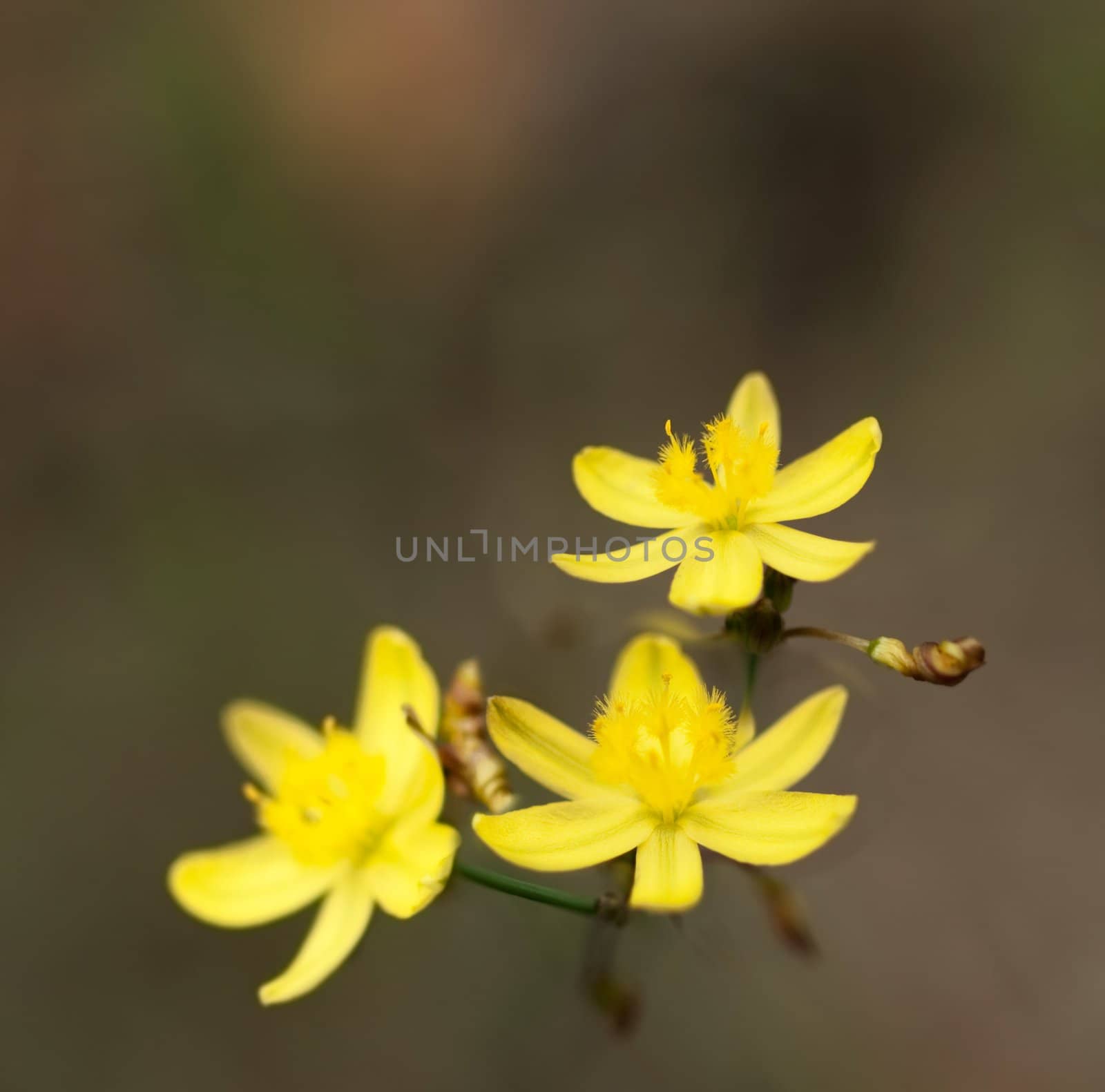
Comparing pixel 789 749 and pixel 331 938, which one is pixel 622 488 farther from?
pixel 331 938

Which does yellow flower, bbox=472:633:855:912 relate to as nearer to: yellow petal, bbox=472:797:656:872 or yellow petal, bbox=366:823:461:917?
yellow petal, bbox=472:797:656:872

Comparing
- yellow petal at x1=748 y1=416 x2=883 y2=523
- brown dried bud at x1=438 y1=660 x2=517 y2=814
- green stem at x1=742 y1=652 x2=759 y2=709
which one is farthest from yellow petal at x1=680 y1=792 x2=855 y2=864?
yellow petal at x1=748 y1=416 x2=883 y2=523

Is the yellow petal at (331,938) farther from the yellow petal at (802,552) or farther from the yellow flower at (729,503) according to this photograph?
the yellow petal at (802,552)

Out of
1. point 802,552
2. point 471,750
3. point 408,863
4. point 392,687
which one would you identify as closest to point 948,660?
point 802,552

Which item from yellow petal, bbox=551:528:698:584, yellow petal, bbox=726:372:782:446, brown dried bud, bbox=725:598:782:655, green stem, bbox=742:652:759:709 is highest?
yellow petal, bbox=726:372:782:446

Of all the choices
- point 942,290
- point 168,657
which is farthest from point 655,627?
point 942,290

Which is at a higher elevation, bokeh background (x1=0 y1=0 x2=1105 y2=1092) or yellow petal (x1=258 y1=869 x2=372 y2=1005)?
bokeh background (x1=0 y1=0 x2=1105 y2=1092)

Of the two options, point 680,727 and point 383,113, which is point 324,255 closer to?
point 383,113

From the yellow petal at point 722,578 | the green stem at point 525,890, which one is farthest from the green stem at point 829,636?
the green stem at point 525,890
